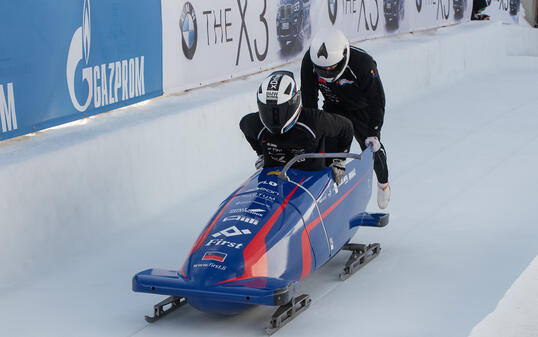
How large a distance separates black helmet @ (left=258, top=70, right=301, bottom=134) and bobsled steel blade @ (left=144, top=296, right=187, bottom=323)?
93 cm

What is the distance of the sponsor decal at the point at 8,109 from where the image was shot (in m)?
4.55

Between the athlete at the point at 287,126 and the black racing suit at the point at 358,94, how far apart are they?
594 millimetres

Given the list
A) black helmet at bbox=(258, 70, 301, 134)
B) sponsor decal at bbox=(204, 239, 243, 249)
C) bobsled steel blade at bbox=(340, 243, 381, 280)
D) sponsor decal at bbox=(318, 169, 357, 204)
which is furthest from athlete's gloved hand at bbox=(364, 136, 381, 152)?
sponsor decal at bbox=(204, 239, 243, 249)

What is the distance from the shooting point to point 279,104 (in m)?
3.86

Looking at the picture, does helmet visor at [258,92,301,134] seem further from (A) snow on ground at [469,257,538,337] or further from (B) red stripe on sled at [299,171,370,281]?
(A) snow on ground at [469,257,538,337]

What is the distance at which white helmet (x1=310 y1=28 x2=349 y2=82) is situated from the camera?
4508 mm

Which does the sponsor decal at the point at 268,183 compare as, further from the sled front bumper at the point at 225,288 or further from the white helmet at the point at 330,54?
the white helmet at the point at 330,54

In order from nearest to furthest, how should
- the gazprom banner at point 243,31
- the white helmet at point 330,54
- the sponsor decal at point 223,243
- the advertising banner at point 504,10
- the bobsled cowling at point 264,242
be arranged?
the bobsled cowling at point 264,242
the sponsor decal at point 223,243
the white helmet at point 330,54
the gazprom banner at point 243,31
the advertising banner at point 504,10

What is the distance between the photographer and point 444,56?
10.8m

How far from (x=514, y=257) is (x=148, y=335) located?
6.93ft

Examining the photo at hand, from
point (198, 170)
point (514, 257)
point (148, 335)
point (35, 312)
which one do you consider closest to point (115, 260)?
point (35, 312)

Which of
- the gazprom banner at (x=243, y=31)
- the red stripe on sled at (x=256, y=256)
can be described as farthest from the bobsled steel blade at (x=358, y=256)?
the gazprom banner at (x=243, y=31)

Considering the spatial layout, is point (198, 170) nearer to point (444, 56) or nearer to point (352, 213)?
point (352, 213)

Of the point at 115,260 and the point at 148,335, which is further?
the point at 115,260
